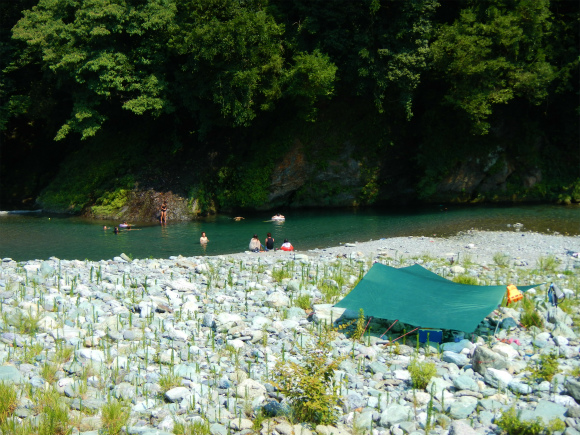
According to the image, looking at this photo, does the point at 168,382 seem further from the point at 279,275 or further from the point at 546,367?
the point at 279,275

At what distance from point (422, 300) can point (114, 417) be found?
6.05m

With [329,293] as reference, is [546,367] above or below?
below

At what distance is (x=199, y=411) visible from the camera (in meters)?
7.17

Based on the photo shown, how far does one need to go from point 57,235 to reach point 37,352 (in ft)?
59.2

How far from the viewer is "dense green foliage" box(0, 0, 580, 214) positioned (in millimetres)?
27641

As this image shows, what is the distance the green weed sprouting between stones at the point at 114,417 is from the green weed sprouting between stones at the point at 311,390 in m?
2.03

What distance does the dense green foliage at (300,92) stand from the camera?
27.6m

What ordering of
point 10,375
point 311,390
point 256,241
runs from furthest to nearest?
point 256,241 → point 10,375 → point 311,390

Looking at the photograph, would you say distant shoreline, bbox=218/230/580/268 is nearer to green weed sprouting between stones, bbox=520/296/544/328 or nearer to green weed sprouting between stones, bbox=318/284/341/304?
green weed sprouting between stones, bbox=318/284/341/304

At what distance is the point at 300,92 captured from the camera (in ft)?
90.9

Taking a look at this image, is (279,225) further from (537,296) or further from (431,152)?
(537,296)

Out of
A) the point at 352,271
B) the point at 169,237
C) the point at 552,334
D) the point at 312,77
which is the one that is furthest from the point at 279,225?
the point at 552,334

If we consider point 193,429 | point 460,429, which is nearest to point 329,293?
point 460,429

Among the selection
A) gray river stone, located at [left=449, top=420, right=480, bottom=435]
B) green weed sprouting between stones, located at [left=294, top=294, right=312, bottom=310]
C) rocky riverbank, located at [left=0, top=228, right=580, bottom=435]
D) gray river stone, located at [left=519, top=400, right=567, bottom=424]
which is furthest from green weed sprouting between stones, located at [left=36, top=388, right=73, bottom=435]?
gray river stone, located at [left=519, top=400, right=567, bottom=424]
